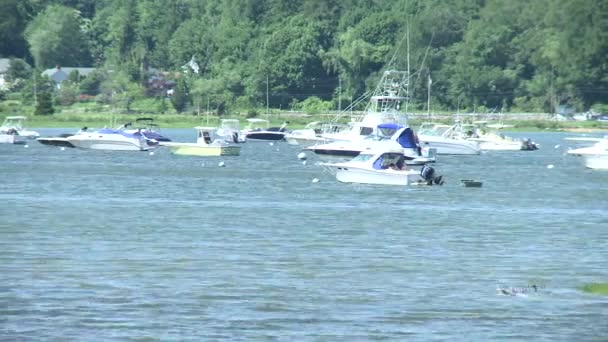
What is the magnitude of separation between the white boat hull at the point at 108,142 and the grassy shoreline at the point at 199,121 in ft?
129

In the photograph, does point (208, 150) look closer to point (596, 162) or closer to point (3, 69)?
point (596, 162)

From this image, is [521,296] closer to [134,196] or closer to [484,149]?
[134,196]

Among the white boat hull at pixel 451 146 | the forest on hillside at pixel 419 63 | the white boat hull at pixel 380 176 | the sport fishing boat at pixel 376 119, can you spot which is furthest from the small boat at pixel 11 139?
the white boat hull at pixel 380 176

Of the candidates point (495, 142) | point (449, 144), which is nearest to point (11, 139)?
point (449, 144)

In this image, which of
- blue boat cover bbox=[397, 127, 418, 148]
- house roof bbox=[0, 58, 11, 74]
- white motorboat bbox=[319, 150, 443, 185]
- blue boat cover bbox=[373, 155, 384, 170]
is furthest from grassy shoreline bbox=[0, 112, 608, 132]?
blue boat cover bbox=[373, 155, 384, 170]

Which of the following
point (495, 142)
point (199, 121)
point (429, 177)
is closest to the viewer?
point (429, 177)

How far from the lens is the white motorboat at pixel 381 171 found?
213 ft

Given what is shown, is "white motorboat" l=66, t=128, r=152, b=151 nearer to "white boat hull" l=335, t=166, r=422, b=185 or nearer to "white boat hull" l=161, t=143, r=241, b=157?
"white boat hull" l=161, t=143, r=241, b=157

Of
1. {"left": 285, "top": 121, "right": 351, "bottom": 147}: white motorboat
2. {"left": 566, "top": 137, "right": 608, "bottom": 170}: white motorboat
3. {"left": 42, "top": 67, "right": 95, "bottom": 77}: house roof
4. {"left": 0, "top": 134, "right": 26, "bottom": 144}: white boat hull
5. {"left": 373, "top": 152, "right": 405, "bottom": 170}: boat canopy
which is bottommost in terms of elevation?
{"left": 0, "top": 134, "right": 26, "bottom": 144}: white boat hull

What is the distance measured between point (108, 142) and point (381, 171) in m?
40.4

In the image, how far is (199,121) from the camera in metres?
158

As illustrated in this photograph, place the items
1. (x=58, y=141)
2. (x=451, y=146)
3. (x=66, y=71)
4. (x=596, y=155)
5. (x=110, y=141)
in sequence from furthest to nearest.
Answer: (x=66, y=71)
(x=58, y=141)
(x=451, y=146)
(x=110, y=141)
(x=596, y=155)

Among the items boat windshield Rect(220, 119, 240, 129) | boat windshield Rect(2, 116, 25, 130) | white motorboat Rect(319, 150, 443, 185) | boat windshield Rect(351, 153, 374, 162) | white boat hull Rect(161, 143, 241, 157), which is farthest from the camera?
boat windshield Rect(2, 116, 25, 130)

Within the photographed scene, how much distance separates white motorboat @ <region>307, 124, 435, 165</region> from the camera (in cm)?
8138
